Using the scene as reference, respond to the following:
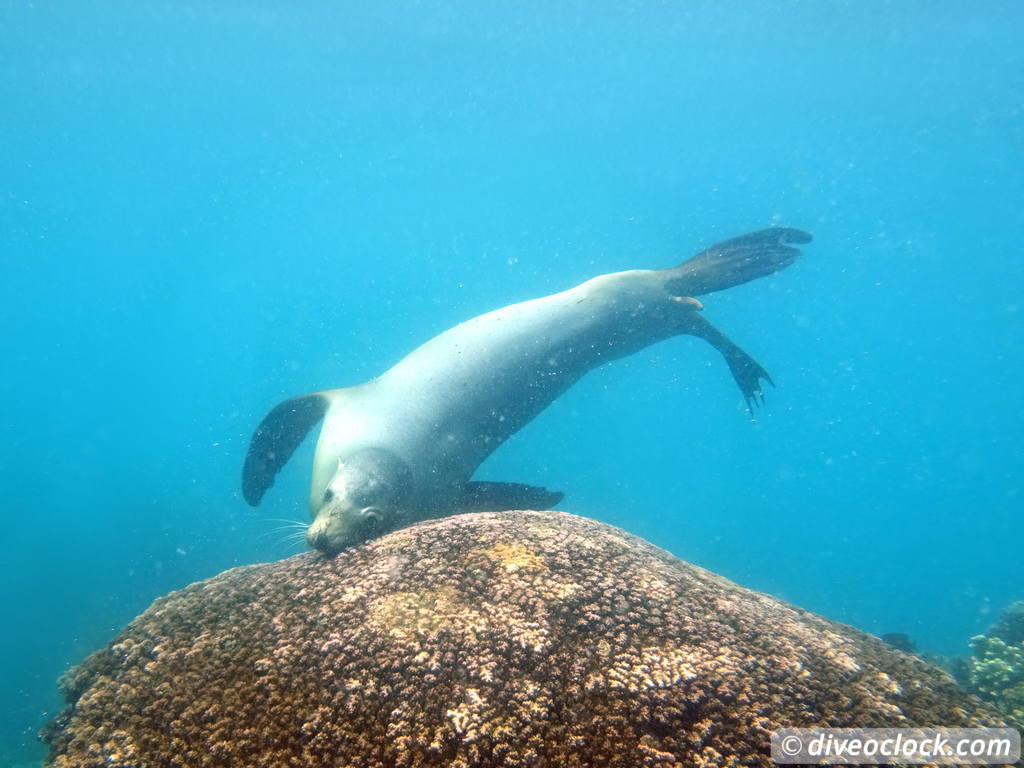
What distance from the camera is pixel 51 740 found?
2127 millimetres

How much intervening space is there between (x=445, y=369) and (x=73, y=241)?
8467 cm

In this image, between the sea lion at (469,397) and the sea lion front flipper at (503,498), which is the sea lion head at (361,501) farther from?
the sea lion front flipper at (503,498)

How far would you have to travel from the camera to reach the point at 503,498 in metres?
4.84

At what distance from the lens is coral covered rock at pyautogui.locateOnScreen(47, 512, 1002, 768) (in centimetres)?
173

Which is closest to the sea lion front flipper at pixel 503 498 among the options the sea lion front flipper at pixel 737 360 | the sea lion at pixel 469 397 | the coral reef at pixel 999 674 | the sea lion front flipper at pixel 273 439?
the sea lion at pixel 469 397

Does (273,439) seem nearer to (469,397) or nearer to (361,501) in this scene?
(469,397)

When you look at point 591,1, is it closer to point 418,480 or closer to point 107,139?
point 107,139

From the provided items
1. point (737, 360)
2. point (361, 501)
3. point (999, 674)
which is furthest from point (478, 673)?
point (999, 674)

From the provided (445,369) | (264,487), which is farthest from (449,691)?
(264,487)

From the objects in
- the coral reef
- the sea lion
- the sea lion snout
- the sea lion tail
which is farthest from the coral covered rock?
the sea lion tail

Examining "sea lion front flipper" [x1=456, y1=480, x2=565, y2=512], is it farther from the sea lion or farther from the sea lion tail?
the sea lion tail

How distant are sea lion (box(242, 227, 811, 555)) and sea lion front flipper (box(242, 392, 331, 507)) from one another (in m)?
0.01

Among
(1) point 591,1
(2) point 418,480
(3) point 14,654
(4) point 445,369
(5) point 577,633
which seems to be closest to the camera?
(5) point 577,633

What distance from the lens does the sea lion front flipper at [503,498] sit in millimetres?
4746
